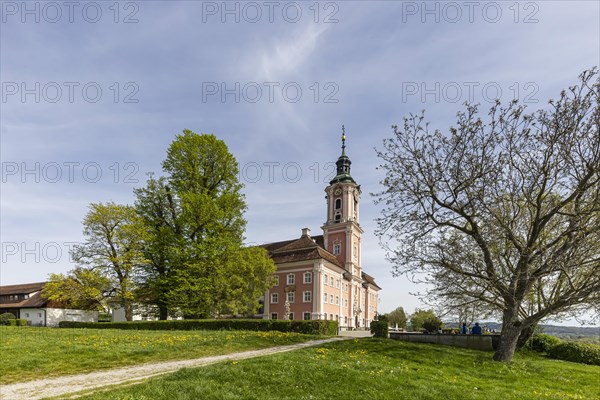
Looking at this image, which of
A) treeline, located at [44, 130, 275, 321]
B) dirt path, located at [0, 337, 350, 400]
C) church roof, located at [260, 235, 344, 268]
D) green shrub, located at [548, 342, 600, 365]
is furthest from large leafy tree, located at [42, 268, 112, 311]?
green shrub, located at [548, 342, 600, 365]

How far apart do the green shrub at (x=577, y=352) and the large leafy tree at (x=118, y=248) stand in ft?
108

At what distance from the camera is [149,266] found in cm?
3456

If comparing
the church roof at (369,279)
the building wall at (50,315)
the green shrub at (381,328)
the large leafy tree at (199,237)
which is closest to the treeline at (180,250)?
the large leafy tree at (199,237)

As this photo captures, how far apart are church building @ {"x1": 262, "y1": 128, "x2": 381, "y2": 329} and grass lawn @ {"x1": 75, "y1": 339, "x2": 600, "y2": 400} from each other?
3431 cm

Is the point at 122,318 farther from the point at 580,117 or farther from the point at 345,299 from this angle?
the point at 580,117

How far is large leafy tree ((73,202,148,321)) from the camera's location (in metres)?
34.5

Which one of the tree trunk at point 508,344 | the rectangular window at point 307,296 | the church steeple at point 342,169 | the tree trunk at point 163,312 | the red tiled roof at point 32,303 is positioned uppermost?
the church steeple at point 342,169

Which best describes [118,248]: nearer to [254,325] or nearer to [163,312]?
[163,312]

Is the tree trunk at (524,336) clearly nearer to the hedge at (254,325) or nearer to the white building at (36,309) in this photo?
the hedge at (254,325)

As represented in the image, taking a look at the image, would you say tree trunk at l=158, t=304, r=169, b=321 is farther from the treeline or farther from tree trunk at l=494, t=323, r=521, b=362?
tree trunk at l=494, t=323, r=521, b=362

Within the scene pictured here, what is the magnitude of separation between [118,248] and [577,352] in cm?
3721

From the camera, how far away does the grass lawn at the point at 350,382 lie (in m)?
8.05

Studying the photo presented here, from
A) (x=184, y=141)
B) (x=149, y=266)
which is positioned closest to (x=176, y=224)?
(x=149, y=266)

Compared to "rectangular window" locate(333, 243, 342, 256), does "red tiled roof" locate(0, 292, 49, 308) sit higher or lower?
lower
